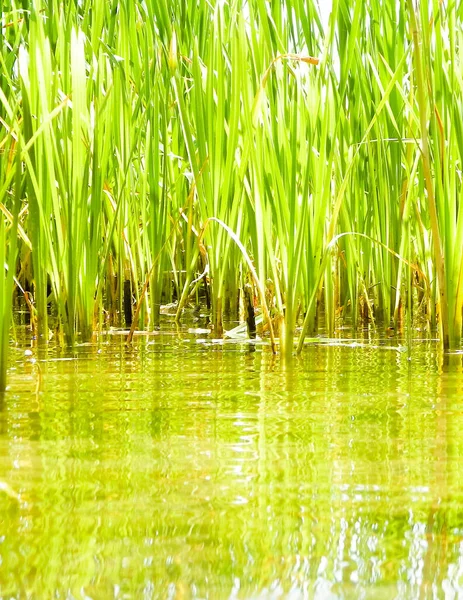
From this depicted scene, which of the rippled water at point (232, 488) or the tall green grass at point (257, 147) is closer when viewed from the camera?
the rippled water at point (232, 488)

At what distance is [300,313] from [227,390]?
1549 millimetres

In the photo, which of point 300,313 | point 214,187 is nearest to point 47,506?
point 214,187

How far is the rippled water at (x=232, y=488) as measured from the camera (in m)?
0.49

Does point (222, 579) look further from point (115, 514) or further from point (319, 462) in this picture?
point (319, 462)

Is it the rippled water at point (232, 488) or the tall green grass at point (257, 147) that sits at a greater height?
the tall green grass at point (257, 147)

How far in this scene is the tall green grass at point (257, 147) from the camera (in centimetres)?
164

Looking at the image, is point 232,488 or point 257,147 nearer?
point 232,488

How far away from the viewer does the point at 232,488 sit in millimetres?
683

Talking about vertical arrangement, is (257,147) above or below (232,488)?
above

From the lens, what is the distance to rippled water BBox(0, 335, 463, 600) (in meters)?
0.49

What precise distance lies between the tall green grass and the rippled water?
305 mm

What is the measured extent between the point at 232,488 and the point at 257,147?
112cm

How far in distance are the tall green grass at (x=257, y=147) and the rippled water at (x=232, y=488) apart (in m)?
0.30

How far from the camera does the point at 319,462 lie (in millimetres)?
771
